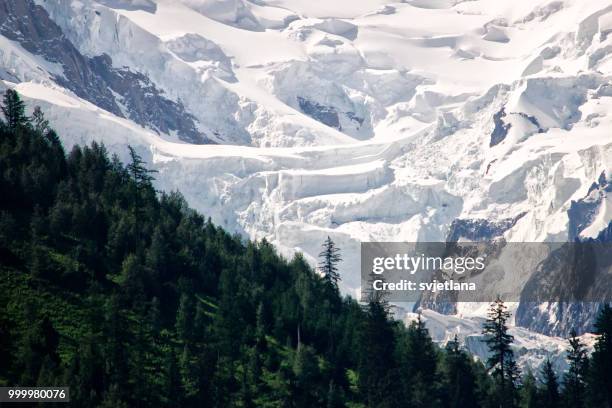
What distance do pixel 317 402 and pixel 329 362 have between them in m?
9.91

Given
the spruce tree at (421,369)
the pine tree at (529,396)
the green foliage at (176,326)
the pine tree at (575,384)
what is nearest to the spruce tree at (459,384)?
the green foliage at (176,326)

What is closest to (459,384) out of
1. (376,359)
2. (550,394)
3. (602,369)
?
(376,359)

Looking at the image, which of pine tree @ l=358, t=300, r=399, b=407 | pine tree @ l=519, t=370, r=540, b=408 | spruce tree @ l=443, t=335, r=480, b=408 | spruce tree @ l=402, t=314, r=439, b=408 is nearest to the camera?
spruce tree @ l=402, t=314, r=439, b=408

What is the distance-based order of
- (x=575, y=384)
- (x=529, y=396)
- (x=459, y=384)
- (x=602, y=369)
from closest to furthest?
(x=602, y=369) → (x=575, y=384) → (x=529, y=396) → (x=459, y=384)

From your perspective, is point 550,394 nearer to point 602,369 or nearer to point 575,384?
point 575,384

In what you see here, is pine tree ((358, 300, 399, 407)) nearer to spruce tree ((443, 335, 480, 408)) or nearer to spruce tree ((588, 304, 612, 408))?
spruce tree ((443, 335, 480, 408))

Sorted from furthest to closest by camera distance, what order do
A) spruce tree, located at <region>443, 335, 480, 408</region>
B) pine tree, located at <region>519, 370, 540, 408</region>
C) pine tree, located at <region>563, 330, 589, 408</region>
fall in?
spruce tree, located at <region>443, 335, 480, 408</region> < pine tree, located at <region>519, 370, 540, 408</region> < pine tree, located at <region>563, 330, 589, 408</region>

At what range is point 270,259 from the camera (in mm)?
195500

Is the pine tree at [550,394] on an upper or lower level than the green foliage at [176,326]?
lower

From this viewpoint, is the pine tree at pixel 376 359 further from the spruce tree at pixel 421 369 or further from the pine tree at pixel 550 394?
the pine tree at pixel 550 394

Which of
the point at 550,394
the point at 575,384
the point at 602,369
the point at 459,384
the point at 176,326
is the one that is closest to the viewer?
the point at 602,369

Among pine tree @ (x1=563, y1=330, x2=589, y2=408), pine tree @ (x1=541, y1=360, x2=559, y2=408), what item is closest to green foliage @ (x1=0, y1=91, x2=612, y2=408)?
pine tree @ (x1=563, y1=330, x2=589, y2=408)

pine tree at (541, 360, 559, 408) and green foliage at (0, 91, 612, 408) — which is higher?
green foliage at (0, 91, 612, 408)

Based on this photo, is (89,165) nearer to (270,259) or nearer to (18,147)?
(18,147)
